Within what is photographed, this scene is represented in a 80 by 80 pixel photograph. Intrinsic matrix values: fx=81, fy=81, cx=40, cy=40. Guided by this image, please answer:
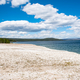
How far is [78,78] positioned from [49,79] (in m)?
3.37

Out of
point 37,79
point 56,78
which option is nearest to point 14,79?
point 37,79

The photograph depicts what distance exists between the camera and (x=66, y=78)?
30.3 feet

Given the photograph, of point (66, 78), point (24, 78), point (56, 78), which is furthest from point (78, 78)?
point (24, 78)

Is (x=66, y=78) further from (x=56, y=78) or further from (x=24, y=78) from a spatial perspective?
(x=24, y=78)

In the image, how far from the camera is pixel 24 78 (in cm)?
912

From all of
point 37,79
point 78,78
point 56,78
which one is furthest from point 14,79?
point 78,78

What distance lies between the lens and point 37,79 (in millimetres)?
8938

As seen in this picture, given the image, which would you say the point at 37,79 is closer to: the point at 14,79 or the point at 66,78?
the point at 14,79

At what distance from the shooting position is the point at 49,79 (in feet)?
29.3

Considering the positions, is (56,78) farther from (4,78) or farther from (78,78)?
(4,78)

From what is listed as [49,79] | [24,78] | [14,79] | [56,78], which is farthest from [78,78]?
[14,79]

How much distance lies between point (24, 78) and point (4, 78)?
7.23ft

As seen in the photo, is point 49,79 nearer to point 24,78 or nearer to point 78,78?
point 24,78

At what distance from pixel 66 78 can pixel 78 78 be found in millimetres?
1376
